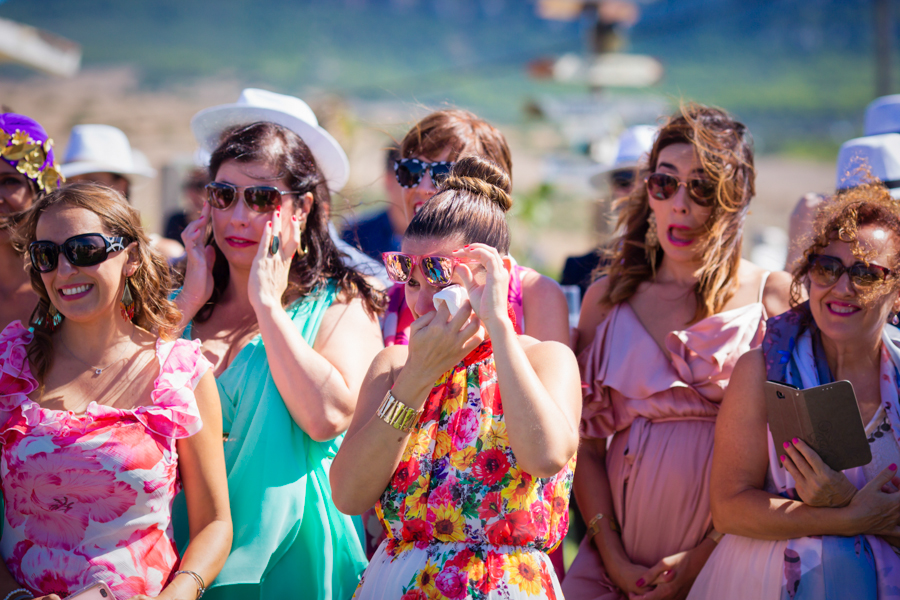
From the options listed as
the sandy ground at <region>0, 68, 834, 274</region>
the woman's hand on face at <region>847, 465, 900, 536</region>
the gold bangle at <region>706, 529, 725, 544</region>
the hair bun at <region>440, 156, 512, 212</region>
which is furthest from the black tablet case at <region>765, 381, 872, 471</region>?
the sandy ground at <region>0, 68, 834, 274</region>

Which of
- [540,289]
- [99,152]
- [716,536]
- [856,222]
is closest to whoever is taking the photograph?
[856,222]

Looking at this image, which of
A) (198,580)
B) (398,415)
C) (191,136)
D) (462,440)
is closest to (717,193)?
(462,440)

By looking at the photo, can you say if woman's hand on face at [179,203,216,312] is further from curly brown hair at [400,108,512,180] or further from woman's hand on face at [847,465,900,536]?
woman's hand on face at [847,465,900,536]

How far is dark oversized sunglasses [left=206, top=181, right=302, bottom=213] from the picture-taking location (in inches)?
108

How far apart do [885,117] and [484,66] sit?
3016 centimetres

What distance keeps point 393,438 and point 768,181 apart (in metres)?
33.0

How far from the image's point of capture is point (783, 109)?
40.5m

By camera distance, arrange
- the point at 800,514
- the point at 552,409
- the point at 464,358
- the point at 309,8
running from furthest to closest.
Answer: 1. the point at 309,8
2. the point at 800,514
3. the point at 464,358
4. the point at 552,409

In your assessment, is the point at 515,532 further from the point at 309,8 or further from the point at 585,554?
the point at 309,8

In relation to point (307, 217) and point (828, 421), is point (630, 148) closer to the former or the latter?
point (307, 217)

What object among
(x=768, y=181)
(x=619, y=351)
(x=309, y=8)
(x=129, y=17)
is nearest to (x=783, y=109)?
(x=768, y=181)

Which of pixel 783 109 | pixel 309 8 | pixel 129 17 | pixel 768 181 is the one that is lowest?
pixel 768 181

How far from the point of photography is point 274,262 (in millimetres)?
2717

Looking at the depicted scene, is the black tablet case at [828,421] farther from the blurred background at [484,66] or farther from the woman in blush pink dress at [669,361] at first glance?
the blurred background at [484,66]
